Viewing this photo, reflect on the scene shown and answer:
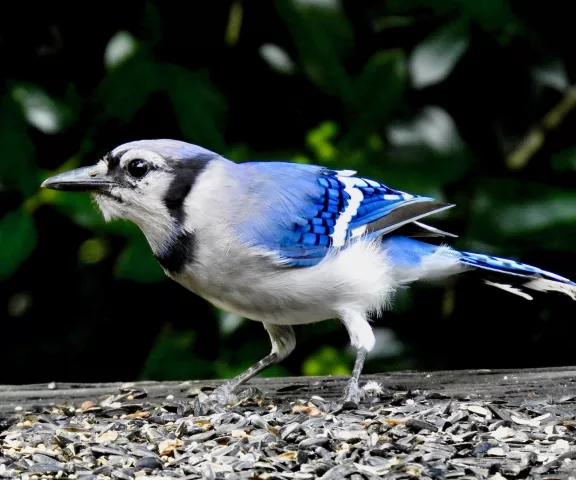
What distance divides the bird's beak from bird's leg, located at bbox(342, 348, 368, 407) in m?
0.91

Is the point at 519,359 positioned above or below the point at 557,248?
below

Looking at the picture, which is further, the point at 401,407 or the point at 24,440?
the point at 401,407

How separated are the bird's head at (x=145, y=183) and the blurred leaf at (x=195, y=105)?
20.4 inches

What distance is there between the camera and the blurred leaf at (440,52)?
3.85 m

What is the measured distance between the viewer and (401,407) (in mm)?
3084

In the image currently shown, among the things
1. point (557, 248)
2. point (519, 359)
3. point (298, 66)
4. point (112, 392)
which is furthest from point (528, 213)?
point (112, 392)

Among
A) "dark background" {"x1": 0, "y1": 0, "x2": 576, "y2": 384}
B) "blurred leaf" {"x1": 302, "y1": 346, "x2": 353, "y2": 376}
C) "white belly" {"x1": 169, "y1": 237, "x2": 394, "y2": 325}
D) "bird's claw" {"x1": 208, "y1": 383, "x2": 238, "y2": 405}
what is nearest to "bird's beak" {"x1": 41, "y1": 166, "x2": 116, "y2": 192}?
"white belly" {"x1": 169, "y1": 237, "x2": 394, "y2": 325}

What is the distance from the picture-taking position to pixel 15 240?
3.78m

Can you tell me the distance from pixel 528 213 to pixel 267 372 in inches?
43.4

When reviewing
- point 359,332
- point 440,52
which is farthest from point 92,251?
point 440,52

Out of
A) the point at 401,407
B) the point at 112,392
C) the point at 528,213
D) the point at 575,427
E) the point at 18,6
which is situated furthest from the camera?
the point at 18,6

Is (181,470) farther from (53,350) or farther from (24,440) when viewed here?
(53,350)

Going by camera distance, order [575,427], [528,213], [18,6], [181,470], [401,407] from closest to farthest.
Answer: [181,470] → [575,427] → [401,407] → [528,213] → [18,6]

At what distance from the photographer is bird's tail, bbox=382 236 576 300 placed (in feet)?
11.8
